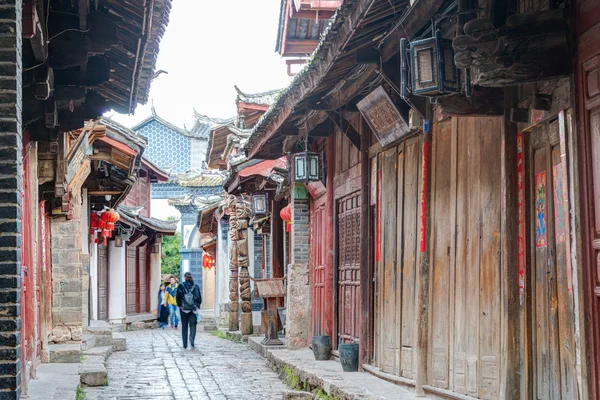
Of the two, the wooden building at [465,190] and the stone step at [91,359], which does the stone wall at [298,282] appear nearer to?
the wooden building at [465,190]

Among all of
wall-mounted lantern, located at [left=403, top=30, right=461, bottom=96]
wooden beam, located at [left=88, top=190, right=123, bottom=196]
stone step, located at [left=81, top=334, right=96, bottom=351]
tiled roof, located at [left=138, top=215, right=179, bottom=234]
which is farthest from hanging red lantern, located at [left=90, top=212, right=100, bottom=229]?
wall-mounted lantern, located at [left=403, top=30, right=461, bottom=96]

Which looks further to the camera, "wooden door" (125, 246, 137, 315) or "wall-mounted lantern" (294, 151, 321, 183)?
"wooden door" (125, 246, 137, 315)

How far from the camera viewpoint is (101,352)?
635 inches

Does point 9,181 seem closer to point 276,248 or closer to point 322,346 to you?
point 322,346

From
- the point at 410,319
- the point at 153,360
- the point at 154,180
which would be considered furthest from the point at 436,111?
the point at 154,180

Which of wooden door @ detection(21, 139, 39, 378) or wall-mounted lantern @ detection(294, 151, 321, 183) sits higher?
wall-mounted lantern @ detection(294, 151, 321, 183)

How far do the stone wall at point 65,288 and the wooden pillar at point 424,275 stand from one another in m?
7.94

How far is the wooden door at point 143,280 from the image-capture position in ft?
112

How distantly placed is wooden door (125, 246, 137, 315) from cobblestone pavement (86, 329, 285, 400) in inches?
431

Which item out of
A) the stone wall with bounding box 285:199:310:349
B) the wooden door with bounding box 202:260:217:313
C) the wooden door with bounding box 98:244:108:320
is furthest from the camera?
the wooden door with bounding box 202:260:217:313

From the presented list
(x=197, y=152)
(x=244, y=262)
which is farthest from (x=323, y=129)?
(x=197, y=152)

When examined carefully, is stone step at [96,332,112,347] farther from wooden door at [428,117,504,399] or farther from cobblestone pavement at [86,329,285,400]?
wooden door at [428,117,504,399]

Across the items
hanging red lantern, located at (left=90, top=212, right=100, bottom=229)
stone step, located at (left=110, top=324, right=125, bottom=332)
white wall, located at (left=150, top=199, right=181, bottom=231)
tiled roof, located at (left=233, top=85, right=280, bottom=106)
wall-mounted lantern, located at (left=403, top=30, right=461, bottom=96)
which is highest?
tiled roof, located at (left=233, top=85, right=280, bottom=106)

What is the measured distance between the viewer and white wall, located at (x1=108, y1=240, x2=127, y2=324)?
1113 inches
